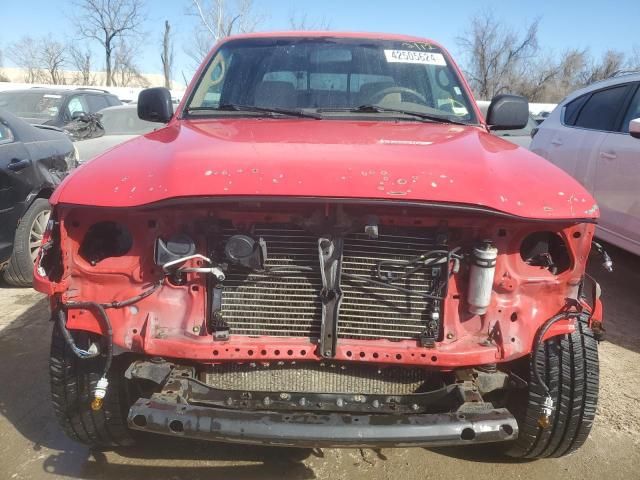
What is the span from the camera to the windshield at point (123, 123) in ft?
27.9

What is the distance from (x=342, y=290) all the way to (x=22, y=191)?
3.69 metres

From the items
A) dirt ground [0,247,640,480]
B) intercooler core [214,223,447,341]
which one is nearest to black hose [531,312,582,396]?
intercooler core [214,223,447,341]

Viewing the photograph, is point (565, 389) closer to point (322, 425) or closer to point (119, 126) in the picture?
point (322, 425)

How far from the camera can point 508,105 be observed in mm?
3434

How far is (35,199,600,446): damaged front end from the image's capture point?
2.11 meters

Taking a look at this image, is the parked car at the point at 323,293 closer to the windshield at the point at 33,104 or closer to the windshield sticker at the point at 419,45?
the windshield sticker at the point at 419,45

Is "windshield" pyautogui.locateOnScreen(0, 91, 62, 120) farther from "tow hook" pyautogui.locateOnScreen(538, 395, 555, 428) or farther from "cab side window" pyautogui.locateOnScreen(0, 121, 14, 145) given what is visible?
"tow hook" pyautogui.locateOnScreen(538, 395, 555, 428)

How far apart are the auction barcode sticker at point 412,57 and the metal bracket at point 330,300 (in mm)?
1893

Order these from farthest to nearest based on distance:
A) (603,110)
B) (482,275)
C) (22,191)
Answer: (603,110)
(22,191)
(482,275)

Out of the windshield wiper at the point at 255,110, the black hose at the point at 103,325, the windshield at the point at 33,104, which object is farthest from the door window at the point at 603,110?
the windshield at the point at 33,104

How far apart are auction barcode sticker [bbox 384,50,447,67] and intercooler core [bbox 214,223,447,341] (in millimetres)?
1783

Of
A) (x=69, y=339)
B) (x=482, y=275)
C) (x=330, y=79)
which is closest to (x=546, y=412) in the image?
(x=482, y=275)

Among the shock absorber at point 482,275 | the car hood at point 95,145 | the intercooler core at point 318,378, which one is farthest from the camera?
the car hood at point 95,145

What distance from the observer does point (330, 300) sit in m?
2.15
